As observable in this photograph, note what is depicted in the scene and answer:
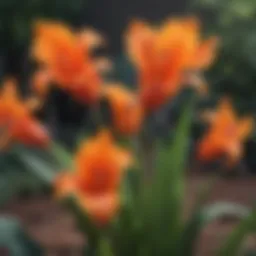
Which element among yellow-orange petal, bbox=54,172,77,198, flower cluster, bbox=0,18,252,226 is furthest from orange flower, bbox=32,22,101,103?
yellow-orange petal, bbox=54,172,77,198

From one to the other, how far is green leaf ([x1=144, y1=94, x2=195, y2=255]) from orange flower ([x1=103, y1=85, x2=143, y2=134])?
11 cm

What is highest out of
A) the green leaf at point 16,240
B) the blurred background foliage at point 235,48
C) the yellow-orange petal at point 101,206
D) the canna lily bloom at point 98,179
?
the blurred background foliage at point 235,48

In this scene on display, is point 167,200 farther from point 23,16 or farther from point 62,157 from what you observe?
point 23,16

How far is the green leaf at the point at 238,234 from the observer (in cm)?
148

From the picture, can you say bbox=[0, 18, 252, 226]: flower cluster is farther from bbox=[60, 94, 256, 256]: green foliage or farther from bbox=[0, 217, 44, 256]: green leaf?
bbox=[0, 217, 44, 256]: green leaf

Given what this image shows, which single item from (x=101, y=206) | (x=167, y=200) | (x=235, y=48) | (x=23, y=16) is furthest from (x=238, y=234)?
(x=23, y=16)

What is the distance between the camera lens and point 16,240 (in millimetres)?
1642

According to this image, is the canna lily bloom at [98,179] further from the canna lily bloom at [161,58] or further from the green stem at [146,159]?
the green stem at [146,159]

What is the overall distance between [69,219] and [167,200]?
0.95 m

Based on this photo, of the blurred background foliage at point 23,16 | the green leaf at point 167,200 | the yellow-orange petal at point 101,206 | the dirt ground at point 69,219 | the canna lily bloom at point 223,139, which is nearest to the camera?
the yellow-orange petal at point 101,206

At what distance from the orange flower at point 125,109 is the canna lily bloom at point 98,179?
3.3 inches

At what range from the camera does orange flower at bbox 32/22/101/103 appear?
1.45 meters

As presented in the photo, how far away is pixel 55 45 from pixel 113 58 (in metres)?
2.12

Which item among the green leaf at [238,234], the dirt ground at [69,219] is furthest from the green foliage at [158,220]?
the dirt ground at [69,219]
